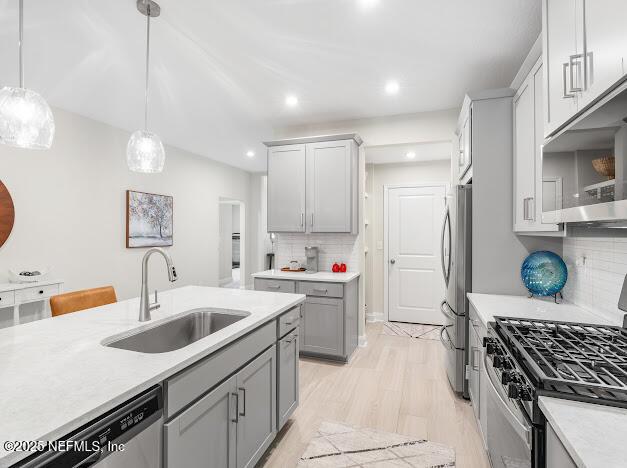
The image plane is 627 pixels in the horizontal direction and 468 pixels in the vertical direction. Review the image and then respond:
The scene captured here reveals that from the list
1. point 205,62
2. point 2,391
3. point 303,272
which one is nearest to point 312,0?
point 205,62

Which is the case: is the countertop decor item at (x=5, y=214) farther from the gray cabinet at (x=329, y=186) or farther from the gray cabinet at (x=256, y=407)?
the gray cabinet at (x=256, y=407)

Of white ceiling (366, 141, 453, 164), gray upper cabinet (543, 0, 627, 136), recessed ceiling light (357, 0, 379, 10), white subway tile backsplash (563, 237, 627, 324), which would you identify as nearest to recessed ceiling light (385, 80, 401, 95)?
white ceiling (366, 141, 453, 164)

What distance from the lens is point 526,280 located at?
2277mm

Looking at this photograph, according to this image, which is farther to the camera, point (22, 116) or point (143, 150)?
point (143, 150)

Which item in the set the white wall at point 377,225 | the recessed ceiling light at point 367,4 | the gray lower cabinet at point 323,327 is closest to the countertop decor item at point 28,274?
the gray lower cabinet at point 323,327

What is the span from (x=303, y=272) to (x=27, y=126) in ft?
9.06

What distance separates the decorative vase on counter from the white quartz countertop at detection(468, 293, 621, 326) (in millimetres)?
81

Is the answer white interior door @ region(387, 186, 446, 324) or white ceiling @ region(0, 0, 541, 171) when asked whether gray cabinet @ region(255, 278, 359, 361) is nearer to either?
white interior door @ region(387, 186, 446, 324)

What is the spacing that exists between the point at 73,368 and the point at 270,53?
2.38 metres

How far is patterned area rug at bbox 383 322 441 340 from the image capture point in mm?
4227

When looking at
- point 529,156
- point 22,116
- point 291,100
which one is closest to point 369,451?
point 529,156

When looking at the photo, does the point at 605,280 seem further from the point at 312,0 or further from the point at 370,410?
the point at 312,0

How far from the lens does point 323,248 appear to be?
155 inches

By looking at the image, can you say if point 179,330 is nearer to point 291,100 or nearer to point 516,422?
point 516,422
